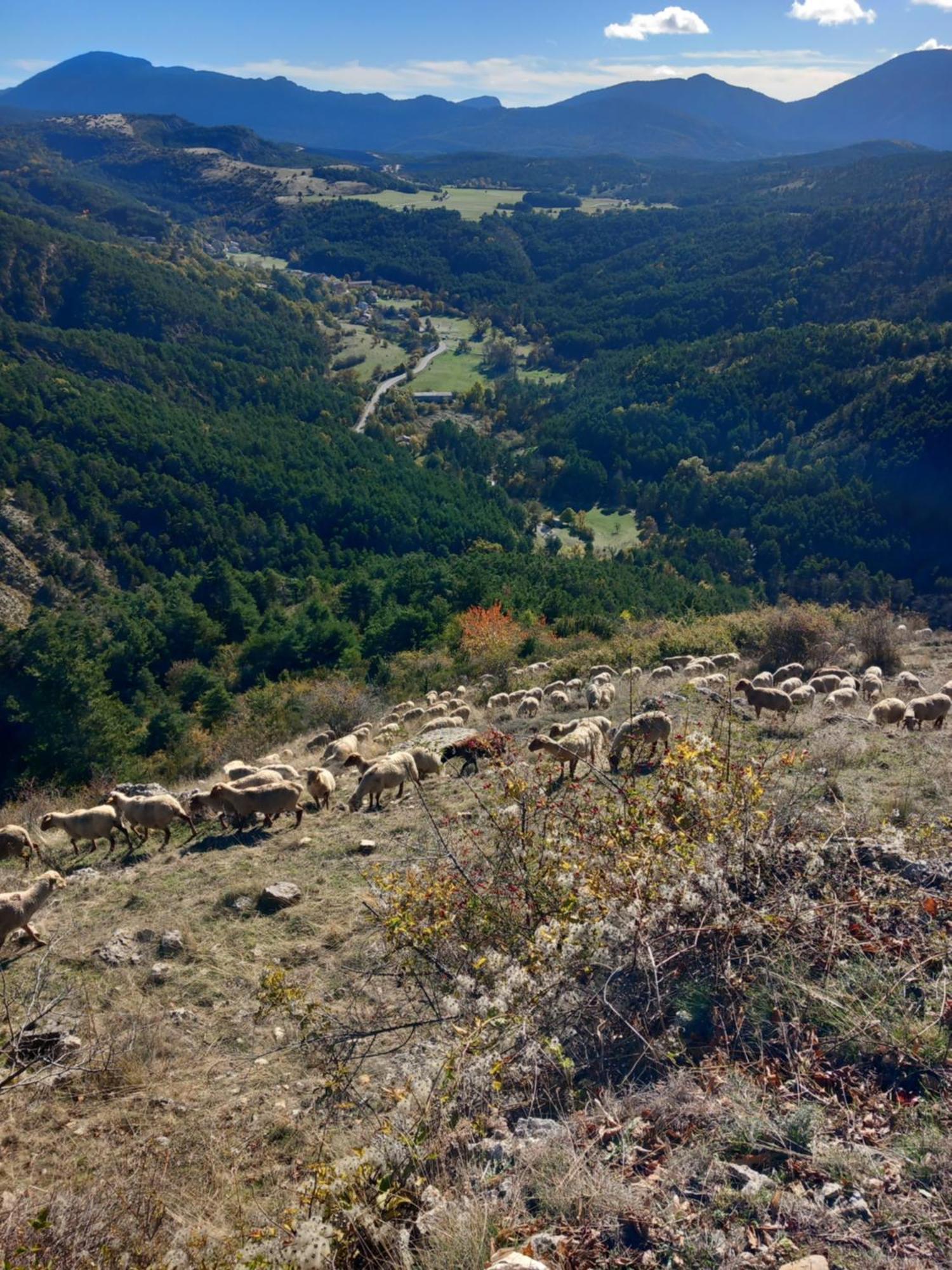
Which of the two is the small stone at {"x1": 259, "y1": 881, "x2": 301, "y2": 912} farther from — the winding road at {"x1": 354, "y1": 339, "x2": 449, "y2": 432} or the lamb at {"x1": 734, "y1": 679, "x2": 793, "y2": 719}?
the winding road at {"x1": 354, "y1": 339, "x2": 449, "y2": 432}

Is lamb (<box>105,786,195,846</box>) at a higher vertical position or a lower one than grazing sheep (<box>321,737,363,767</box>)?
higher

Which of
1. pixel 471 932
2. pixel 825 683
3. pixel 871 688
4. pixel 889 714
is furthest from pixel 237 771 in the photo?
pixel 871 688

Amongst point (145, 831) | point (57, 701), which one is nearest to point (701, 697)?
point (145, 831)

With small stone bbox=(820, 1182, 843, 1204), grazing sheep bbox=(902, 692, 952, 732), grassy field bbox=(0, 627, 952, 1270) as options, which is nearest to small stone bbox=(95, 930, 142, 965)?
grassy field bbox=(0, 627, 952, 1270)

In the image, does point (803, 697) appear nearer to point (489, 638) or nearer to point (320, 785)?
point (320, 785)

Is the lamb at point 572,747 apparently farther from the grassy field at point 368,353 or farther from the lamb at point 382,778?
the grassy field at point 368,353

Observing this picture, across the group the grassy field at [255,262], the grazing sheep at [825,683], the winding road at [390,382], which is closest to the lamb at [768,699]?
the grazing sheep at [825,683]
